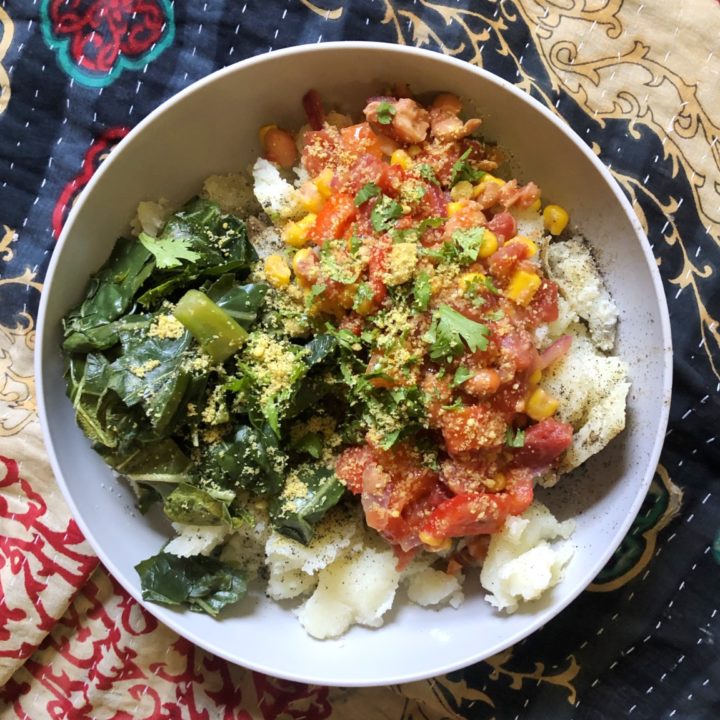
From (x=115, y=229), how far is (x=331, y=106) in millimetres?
996

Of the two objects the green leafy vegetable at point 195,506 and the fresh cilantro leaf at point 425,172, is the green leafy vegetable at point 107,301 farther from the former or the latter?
the fresh cilantro leaf at point 425,172

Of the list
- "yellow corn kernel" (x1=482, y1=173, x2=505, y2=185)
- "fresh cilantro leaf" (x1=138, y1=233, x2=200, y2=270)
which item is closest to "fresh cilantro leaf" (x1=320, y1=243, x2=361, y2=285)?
"fresh cilantro leaf" (x1=138, y1=233, x2=200, y2=270)

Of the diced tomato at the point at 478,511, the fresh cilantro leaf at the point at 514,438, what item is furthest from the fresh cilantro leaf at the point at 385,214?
the diced tomato at the point at 478,511

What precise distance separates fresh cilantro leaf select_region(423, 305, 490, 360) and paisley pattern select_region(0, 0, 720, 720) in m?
1.08

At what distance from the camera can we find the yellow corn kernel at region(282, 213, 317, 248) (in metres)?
2.79

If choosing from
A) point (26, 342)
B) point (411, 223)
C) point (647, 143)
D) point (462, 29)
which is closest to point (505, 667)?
point (411, 223)

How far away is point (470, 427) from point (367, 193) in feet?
3.02

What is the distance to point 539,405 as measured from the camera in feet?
9.02

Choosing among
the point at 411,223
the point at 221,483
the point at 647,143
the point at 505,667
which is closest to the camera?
the point at 411,223

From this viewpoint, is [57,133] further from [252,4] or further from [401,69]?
[401,69]

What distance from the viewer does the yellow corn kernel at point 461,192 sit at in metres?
2.81

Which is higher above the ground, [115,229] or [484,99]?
[484,99]

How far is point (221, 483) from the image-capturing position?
290 centimetres

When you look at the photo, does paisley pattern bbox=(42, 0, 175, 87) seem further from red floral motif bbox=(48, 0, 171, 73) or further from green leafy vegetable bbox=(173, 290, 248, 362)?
green leafy vegetable bbox=(173, 290, 248, 362)
